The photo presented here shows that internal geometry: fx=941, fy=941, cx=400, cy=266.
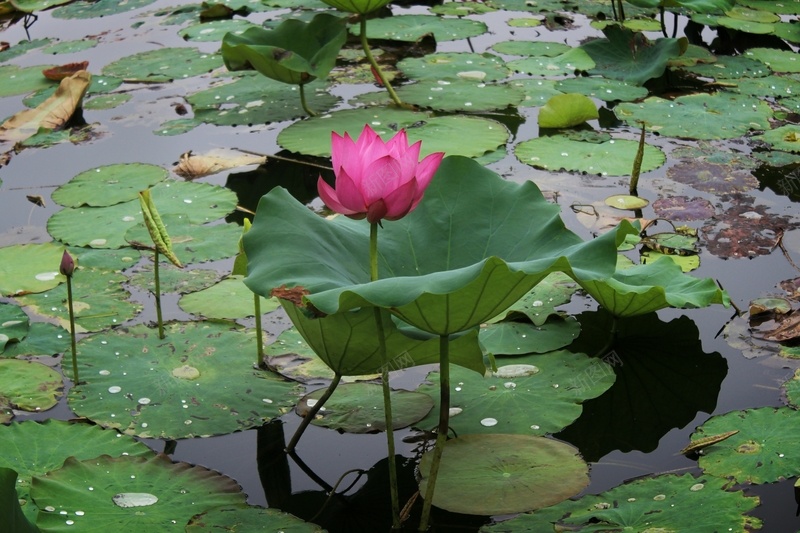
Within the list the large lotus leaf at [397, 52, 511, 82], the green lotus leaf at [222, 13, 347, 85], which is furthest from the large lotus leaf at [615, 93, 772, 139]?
the green lotus leaf at [222, 13, 347, 85]

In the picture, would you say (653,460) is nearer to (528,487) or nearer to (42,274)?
(528,487)

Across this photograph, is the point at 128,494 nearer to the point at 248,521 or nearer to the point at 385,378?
the point at 248,521

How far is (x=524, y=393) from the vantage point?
2.13 m

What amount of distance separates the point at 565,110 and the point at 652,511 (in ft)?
7.93

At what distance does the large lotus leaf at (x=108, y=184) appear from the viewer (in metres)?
3.34

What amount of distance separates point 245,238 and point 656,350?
3.76 feet

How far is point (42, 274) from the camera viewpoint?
A: 9.25 ft

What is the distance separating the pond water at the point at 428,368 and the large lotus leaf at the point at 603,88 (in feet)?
0.91

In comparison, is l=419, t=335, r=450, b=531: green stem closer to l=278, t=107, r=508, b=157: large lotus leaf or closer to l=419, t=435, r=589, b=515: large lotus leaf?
l=419, t=435, r=589, b=515: large lotus leaf

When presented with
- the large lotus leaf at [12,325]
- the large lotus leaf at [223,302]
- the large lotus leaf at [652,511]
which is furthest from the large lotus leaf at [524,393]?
the large lotus leaf at [12,325]

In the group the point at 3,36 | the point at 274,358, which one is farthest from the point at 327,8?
the point at 274,358

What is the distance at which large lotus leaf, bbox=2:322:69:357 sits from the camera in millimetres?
2402

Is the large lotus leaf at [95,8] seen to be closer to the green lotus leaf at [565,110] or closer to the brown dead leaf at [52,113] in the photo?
the brown dead leaf at [52,113]

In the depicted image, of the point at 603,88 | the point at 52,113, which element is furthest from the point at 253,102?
the point at 603,88
